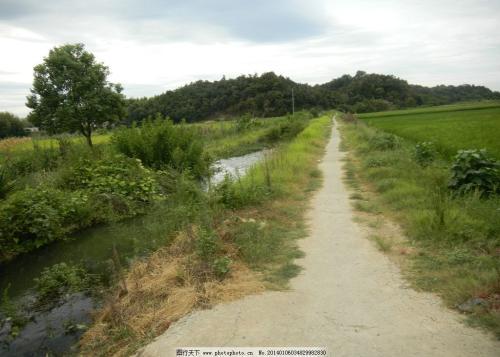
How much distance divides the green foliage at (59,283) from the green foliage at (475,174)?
7.49 meters

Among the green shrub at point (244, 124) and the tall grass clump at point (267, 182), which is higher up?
the green shrub at point (244, 124)

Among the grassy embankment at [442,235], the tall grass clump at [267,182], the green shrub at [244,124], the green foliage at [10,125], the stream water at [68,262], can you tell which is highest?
the green foliage at [10,125]

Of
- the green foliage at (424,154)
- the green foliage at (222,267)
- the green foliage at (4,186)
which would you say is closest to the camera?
the green foliage at (222,267)

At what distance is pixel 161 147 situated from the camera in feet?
48.2

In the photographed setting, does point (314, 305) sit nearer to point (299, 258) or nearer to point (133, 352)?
point (299, 258)

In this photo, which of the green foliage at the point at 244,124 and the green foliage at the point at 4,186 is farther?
the green foliage at the point at 244,124

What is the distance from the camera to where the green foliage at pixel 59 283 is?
19.8ft

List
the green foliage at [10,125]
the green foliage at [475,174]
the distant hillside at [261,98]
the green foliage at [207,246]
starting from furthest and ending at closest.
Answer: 1. the distant hillside at [261,98]
2. the green foliage at [10,125]
3. the green foliage at [475,174]
4. the green foliage at [207,246]

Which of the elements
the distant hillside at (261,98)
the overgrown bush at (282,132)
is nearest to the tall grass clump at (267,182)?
the overgrown bush at (282,132)

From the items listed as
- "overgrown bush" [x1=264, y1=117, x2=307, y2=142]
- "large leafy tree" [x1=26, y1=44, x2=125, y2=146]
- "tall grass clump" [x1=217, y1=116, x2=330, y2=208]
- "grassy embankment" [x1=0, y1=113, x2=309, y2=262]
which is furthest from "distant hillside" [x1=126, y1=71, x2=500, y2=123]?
"tall grass clump" [x1=217, y1=116, x2=330, y2=208]

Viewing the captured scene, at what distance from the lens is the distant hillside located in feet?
202

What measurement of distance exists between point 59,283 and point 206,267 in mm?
2799

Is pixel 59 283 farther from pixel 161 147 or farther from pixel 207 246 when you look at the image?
pixel 161 147

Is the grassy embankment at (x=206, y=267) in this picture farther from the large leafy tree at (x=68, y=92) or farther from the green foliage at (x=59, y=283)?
the large leafy tree at (x=68, y=92)
